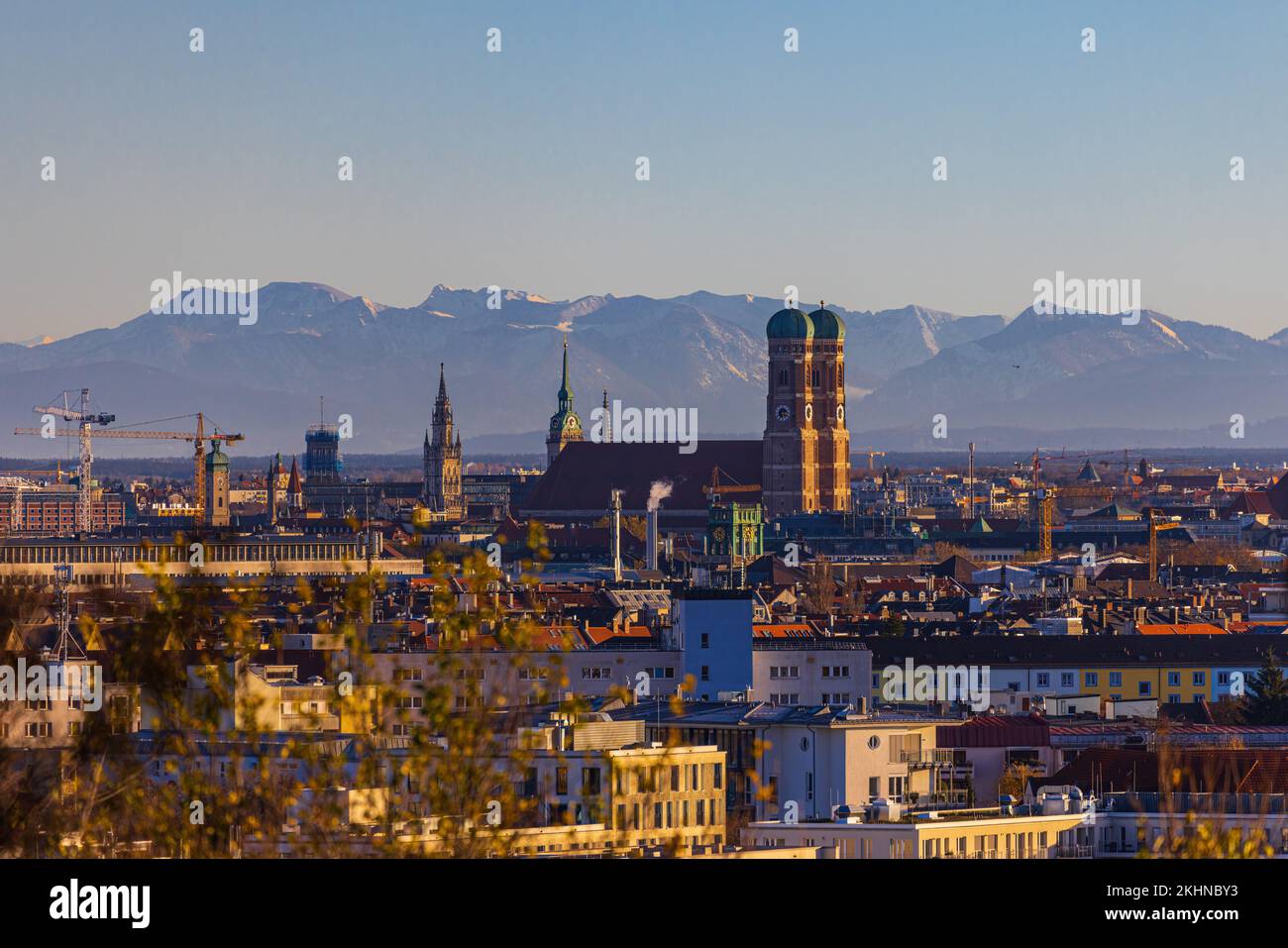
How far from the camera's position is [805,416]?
13200cm

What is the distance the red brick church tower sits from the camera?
130 metres

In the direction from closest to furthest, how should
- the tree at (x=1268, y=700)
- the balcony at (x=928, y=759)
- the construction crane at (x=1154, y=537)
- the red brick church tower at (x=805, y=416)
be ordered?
the balcony at (x=928, y=759), the tree at (x=1268, y=700), the construction crane at (x=1154, y=537), the red brick church tower at (x=805, y=416)

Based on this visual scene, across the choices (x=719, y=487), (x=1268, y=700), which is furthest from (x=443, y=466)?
(x=1268, y=700)

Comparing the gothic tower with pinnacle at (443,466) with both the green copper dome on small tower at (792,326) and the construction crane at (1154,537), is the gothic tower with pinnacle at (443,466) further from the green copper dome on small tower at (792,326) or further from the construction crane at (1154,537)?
the construction crane at (1154,537)

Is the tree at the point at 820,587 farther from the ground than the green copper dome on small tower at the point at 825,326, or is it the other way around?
the green copper dome on small tower at the point at 825,326

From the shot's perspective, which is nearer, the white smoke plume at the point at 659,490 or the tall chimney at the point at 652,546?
the tall chimney at the point at 652,546

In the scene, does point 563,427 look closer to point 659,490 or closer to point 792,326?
point 659,490

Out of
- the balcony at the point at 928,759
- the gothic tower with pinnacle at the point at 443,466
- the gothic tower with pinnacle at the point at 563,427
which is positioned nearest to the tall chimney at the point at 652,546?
the balcony at the point at 928,759

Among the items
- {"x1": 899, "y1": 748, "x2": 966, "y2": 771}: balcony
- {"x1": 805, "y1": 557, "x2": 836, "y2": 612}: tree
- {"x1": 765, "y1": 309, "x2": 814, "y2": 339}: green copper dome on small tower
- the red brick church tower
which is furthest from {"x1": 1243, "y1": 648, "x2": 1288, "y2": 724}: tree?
the red brick church tower

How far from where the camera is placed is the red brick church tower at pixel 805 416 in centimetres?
12975

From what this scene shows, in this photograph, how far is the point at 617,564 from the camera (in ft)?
304

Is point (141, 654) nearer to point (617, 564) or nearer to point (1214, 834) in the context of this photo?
point (1214, 834)
